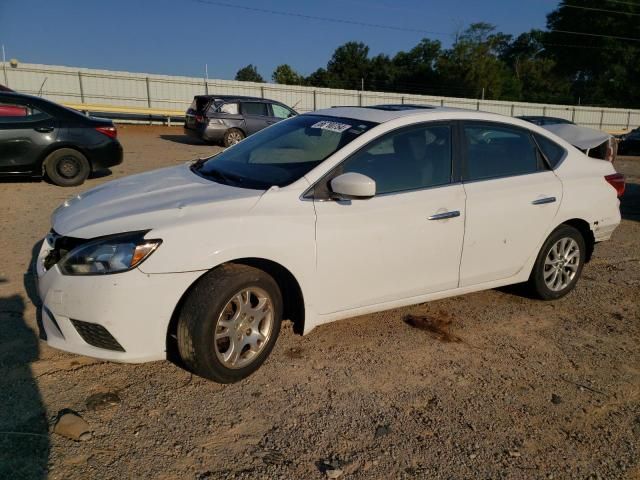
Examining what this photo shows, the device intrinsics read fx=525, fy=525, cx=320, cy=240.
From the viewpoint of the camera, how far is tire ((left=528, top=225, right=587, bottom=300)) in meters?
4.44

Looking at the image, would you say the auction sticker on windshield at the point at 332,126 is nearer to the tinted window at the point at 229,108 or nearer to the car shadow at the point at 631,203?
the car shadow at the point at 631,203

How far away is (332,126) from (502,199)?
4.62 ft

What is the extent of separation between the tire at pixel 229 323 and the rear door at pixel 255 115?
46.9 feet

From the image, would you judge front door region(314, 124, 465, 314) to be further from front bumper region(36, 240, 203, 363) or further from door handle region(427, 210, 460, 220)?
front bumper region(36, 240, 203, 363)

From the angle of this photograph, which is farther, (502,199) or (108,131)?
(108,131)

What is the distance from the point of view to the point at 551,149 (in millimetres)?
4469

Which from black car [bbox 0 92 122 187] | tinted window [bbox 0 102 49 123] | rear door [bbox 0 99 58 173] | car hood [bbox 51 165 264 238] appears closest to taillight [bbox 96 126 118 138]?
black car [bbox 0 92 122 187]

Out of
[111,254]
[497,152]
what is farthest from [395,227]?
[111,254]

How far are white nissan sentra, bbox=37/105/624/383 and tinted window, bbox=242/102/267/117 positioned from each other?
43.5ft

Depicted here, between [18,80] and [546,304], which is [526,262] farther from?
[18,80]

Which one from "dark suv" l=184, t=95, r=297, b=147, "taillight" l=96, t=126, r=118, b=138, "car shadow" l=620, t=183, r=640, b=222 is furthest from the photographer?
"dark suv" l=184, t=95, r=297, b=147

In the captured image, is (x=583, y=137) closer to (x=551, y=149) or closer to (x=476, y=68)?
(x=551, y=149)

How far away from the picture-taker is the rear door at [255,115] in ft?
55.6

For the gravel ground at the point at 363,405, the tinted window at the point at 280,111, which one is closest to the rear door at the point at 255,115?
the tinted window at the point at 280,111
